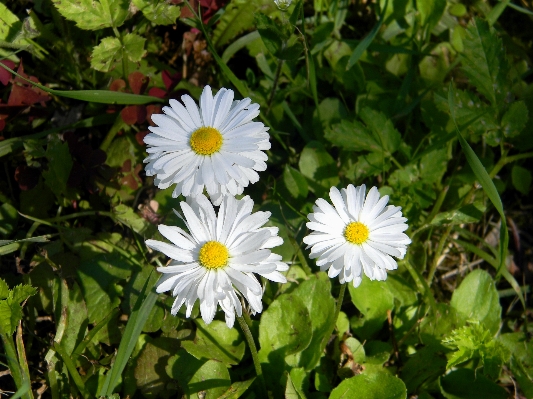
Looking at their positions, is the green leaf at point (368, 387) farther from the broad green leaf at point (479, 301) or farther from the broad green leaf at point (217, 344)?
the broad green leaf at point (479, 301)

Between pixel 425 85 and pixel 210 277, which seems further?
pixel 425 85

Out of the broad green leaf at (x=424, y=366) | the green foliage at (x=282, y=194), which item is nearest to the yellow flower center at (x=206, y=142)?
the green foliage at (x=282, y=194)

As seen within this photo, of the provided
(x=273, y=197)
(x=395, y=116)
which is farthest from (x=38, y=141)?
(x=395, y=116)

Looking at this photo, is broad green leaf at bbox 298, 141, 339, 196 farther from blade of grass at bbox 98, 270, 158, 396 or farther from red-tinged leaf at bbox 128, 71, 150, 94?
blade of grass at bbox 98, 270, 158, 396

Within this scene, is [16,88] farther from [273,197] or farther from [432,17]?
[432,17]

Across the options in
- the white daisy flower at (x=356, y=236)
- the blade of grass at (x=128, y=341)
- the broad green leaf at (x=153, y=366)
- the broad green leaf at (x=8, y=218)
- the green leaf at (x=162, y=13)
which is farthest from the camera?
the broad green leaf at (x=8, y=218)

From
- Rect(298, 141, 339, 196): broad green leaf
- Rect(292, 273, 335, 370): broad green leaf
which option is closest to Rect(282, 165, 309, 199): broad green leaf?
Rect(298, 141, 339, 196): broad green leaf
